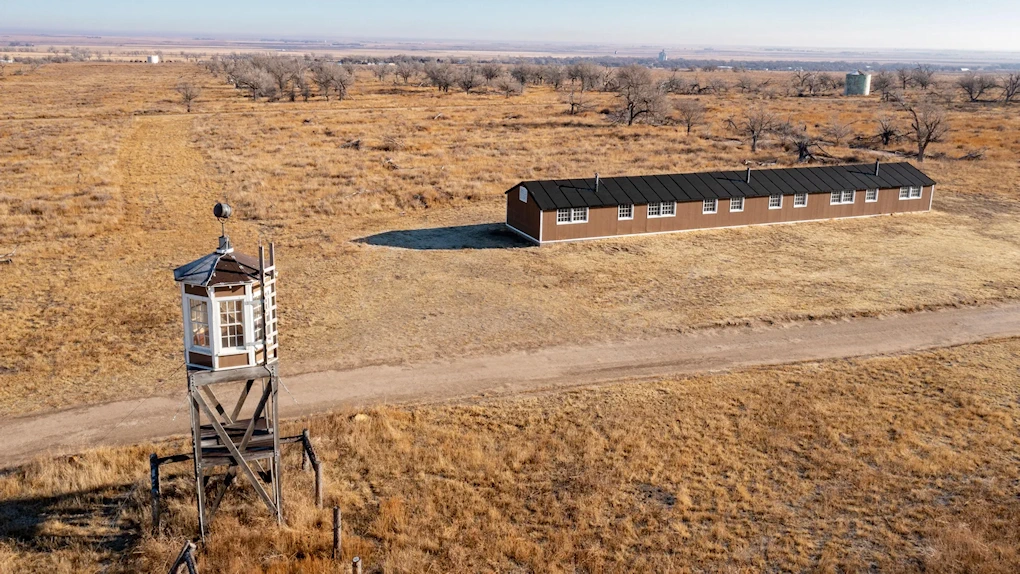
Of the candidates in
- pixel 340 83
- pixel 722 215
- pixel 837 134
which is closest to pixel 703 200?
pixel 722 215

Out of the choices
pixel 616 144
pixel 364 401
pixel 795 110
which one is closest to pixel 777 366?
pixel 364 401

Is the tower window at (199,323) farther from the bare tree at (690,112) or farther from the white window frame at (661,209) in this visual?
the bare tree at (690,112)

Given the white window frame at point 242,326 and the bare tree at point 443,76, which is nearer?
the white window frame at point 242,326

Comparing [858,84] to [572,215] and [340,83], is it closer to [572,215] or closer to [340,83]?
[340,83]

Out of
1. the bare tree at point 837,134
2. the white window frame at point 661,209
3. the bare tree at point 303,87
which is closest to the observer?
the white window frame at point 661,209

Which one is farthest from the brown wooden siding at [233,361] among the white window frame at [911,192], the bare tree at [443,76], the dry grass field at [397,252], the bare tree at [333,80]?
the bare tree at [443,76]

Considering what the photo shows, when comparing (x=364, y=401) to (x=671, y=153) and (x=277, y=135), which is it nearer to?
(x=671, y=153)
